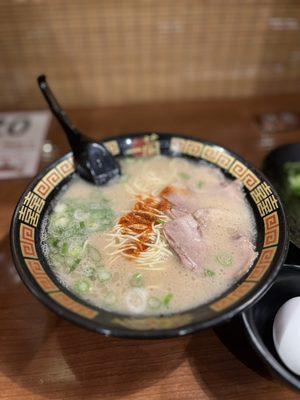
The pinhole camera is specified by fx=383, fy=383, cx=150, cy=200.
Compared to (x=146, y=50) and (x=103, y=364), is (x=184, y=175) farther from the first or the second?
(x=146, y=50)

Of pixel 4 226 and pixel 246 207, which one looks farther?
pixel 4 226

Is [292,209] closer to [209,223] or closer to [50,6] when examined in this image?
[209,223]

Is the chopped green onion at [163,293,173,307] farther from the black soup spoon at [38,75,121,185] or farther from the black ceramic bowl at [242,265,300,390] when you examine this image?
the black soup spoon at [38,75,121,185]

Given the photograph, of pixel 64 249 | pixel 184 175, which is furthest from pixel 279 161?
pixel 64 249

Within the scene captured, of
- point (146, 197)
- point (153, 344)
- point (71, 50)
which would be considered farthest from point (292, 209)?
point (71, 50)

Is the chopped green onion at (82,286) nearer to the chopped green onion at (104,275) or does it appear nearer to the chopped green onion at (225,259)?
Result: the chopped green onion at (104,275)

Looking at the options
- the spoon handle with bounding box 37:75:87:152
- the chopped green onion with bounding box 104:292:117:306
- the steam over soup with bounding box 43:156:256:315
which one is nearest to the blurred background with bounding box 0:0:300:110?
the spoon handle with bounding box 37:75:87:152

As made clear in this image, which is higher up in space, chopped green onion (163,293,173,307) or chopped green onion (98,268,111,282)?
chopped green onion (98,268,111,282)
